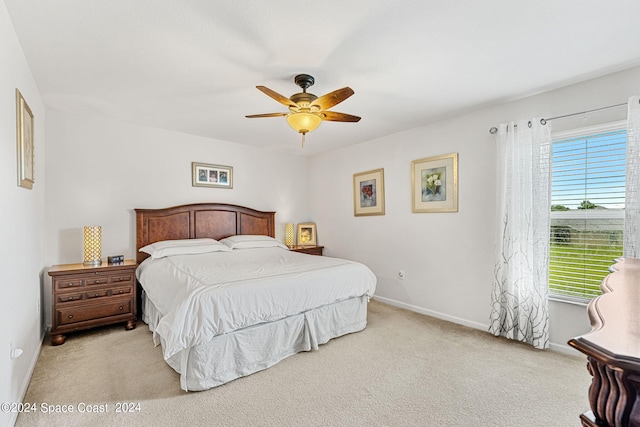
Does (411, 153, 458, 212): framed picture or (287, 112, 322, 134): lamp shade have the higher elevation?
(287, 112, 322, 134): lamp shade

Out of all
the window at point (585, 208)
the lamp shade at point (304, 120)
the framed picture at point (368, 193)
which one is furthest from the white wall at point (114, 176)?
the window at point (585, 208)

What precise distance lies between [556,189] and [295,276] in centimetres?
261

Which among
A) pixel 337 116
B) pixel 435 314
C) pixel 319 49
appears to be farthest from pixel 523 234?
pixel 319 49

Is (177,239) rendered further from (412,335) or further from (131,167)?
(412,335)

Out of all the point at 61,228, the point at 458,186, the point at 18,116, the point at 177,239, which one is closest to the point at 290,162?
the point at 177,239

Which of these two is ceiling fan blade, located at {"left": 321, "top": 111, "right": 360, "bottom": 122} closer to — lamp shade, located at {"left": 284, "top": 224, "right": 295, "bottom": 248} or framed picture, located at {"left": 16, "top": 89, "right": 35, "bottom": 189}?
framed picture, located at {"left": 16, "top": 89, "right": 35, "bottom": 189}

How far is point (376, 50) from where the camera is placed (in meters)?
2.15

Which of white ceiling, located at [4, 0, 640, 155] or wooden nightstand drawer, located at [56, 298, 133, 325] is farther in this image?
wooden nightstand drawer, located at [56, 298, 133, 325]

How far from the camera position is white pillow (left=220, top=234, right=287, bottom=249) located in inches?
169

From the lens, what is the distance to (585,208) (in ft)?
8.79

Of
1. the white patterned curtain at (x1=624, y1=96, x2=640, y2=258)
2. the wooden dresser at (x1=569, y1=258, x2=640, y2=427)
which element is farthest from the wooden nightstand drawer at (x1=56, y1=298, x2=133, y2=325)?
the white patterned curtain at (x1=624, y1=96, x2=640, y2=258)

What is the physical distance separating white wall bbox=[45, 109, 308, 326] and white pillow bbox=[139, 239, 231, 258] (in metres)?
0.44

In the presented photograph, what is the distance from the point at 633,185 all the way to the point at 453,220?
1552 mm

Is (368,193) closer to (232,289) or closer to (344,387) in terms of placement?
A: (232,289)
